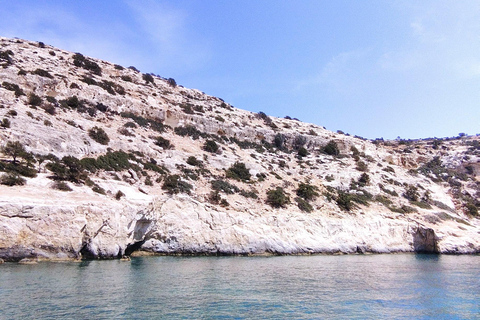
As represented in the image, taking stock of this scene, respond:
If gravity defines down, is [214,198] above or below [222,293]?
above

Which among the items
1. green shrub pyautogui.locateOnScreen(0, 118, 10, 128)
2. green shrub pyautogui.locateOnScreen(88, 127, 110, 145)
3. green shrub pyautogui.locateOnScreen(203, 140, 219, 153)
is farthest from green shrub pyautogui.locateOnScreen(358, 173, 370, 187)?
green shrub pyautogui.locateOnScreen(0, 118, 10, 128)

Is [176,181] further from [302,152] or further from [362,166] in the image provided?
[362,166]

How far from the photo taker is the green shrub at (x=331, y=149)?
5953cm

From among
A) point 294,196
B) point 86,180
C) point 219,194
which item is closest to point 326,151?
point 294,196

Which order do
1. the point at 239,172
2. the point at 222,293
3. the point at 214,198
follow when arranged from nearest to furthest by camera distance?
the point at 222,293, the point at 214,198, the point at 239,172

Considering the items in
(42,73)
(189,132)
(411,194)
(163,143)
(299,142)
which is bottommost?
(411,194)

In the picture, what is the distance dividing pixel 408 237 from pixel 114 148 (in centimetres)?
3382

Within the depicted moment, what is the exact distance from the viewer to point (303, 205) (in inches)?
1441

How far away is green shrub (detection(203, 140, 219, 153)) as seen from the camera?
45.3 metres

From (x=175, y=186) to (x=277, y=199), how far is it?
36.6 feet

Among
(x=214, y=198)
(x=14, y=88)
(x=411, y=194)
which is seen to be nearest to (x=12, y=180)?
(x=214, y=198)

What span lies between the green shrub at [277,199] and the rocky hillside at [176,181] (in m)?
0.14

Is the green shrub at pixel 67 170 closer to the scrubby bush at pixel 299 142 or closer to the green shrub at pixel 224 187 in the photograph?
the green shrub at pixel 224 187

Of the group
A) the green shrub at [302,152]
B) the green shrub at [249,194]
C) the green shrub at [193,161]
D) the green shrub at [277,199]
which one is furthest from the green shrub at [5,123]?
the green shrub at [302,152]
